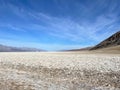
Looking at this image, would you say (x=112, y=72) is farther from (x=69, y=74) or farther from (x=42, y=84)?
(x=42, y=84)

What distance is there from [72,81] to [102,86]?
210 centimetres

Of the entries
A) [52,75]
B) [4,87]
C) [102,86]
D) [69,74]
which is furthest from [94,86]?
[4,87]

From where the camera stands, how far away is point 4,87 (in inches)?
343

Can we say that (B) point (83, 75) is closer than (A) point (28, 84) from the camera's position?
No

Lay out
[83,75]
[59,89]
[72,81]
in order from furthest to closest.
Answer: [83,75] < [72,81] < [59,89]

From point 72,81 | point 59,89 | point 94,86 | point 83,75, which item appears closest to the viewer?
point 59,89

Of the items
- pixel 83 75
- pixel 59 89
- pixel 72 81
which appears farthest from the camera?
pixel 83 75

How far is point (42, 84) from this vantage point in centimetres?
948

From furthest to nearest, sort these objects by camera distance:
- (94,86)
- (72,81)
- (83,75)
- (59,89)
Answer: (83,75) → (72,81) → (94,86) → (59,89)

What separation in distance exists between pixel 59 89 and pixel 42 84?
1.42 meters

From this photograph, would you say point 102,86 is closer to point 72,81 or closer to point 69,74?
point 72,81

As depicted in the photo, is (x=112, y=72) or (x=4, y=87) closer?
(x=4, y=87)

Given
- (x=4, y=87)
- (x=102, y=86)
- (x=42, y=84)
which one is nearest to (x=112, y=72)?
(x=102, y=86)

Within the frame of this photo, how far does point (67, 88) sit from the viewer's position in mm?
8789
